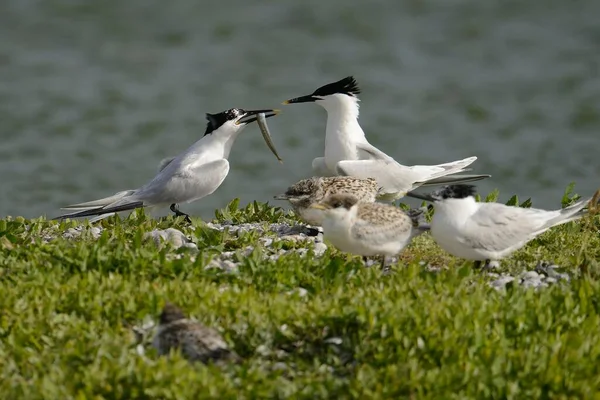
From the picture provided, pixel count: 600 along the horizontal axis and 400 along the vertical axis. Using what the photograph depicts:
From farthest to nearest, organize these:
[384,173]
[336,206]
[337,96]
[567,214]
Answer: [337,96], [384,173], [567,214], [336,206]

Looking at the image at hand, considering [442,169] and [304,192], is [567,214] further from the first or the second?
[442,169]

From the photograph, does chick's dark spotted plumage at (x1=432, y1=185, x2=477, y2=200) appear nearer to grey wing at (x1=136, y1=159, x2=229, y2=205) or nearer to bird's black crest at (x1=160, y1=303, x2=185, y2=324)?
bird's black crest at (x1=160, y1=303, x2=185, y2=324)

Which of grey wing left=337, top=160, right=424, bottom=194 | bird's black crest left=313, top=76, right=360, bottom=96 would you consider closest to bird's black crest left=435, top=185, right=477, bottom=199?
grey wing left=337, top=160, right=424, bottom=194

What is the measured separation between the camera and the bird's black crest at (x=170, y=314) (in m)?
6.05

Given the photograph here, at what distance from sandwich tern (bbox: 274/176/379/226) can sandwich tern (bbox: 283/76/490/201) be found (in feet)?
Answer: 2.00

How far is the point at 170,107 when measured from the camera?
2097 cm

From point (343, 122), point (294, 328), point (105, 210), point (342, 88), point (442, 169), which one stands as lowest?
point (294, 328)

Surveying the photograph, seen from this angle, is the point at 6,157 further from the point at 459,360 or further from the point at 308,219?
the point at 459,360

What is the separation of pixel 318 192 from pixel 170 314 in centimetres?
287

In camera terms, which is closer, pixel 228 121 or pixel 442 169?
pixel 442 169

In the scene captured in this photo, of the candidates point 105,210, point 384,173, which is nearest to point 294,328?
point 105,210

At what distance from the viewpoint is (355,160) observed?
10219mm

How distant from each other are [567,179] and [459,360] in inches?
488

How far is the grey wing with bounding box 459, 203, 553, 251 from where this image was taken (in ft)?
24.2
